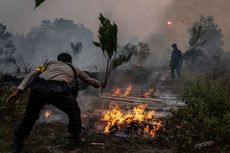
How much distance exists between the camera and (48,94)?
570 centimetres

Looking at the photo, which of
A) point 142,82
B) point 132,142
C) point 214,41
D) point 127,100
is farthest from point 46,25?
point 132,142

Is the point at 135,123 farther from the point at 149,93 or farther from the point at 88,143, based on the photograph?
the point at 149,93

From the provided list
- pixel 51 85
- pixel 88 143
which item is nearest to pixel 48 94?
pixel 51 85

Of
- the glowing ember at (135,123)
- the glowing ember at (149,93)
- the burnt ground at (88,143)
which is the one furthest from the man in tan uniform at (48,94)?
the glowing ember at (149,93)

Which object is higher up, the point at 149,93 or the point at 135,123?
the point at 149,93

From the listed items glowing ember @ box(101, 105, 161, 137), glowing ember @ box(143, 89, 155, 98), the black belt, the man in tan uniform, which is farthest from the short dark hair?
glowing ember @ box(143, 89, 155, 98)

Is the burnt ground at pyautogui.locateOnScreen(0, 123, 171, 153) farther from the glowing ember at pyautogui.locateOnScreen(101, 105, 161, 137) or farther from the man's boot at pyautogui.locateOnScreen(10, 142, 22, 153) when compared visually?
the glowing ember at pyautogui.locateOnScreen(101, 105, 161, 137)

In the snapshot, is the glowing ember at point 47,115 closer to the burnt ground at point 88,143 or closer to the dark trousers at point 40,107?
the burnt ground at point 88,143

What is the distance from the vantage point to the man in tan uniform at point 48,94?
225 inches

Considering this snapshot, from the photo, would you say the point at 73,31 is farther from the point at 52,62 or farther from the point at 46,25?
the point at 52,62

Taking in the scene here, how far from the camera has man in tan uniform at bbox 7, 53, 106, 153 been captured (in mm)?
5715

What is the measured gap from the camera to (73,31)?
228ft

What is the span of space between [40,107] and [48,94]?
1.09 feet

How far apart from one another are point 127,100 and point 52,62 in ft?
17.7
